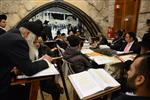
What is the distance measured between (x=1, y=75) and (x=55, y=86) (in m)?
1.34

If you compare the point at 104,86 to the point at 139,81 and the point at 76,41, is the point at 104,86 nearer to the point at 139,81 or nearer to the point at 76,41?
the point at 139,81

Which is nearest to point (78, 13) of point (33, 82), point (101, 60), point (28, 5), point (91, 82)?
point (28, 5)

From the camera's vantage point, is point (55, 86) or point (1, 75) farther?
point (55, 86)

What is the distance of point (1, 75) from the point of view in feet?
7.03

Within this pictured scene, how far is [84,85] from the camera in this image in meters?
1.94

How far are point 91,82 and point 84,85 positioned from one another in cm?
8

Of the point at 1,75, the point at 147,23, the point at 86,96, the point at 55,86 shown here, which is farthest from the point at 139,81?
the point at 147,23

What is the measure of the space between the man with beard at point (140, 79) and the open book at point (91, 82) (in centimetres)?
46

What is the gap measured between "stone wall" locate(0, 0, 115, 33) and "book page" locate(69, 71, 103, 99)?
677cm

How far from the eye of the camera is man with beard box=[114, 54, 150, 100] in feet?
4.41

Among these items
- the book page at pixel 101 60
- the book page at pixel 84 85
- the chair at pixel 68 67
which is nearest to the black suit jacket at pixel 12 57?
the book page at pixel 84 85

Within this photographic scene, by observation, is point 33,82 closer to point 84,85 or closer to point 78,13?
point 84,85

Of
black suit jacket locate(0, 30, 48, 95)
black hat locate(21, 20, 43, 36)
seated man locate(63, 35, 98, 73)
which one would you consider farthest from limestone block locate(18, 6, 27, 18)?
black suit jacket locate(0, 30, 48, 95)

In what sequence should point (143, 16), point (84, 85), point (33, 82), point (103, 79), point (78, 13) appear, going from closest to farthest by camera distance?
point (84, 85) → point (103, 79) → point (33, 82) → point (143, 16) → point (78, 13)
